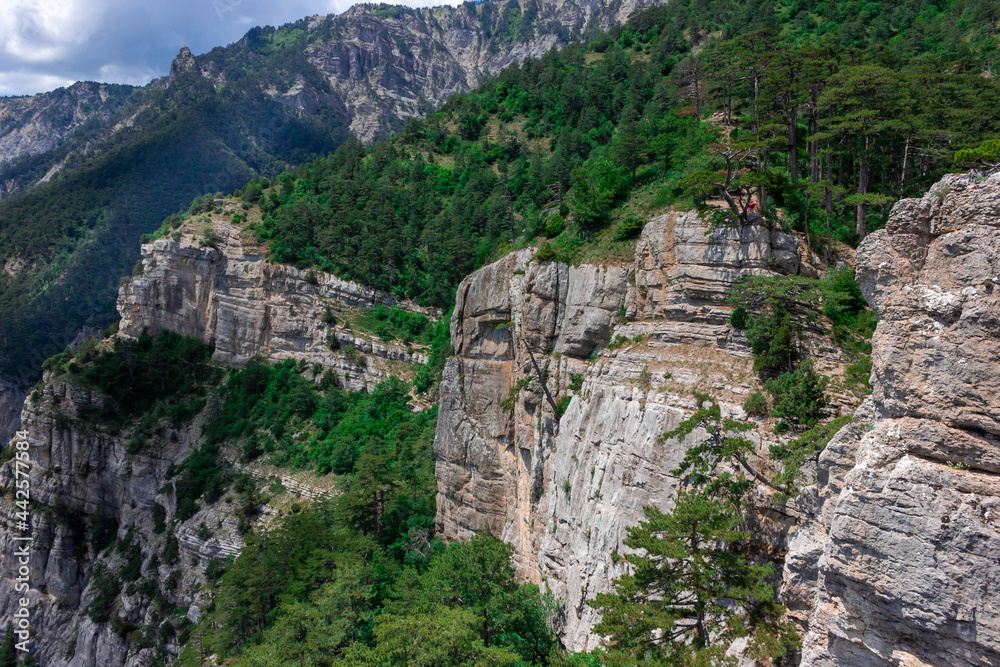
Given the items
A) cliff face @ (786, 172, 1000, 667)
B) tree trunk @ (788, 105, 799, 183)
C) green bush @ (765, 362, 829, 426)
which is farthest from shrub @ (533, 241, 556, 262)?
cliff face @ (786, 172, 1000, 667)

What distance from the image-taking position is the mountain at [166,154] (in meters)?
95.1

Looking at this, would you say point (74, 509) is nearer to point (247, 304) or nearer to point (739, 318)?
point (247, 304)

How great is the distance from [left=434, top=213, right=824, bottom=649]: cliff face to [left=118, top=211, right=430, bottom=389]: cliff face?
72.4 feet

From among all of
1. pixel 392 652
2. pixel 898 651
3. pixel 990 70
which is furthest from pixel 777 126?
pixel 990 70

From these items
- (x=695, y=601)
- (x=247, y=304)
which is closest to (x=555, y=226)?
(x=695, y=601)

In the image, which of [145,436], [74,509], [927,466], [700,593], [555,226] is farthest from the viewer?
[74,509]

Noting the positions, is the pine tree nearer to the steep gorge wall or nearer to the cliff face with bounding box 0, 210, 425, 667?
the cliff face with bounding box 0, 210, 425, 667

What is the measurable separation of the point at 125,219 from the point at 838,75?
130m

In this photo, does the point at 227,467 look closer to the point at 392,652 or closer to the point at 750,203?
the point at 392,652

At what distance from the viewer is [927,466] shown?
357 inches

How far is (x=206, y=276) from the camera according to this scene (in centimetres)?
6162

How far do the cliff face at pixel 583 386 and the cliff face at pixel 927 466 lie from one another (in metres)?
8.24

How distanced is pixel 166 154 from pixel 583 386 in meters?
139

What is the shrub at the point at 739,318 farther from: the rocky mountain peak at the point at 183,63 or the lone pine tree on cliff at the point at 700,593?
the rocky mountain peak at the point at 183,63
